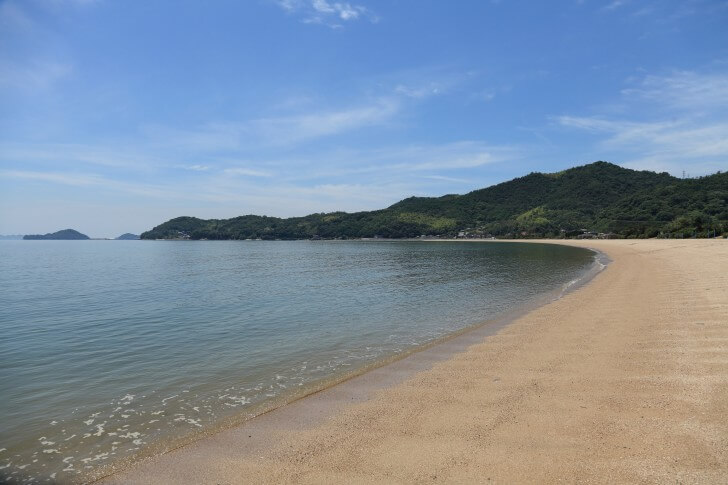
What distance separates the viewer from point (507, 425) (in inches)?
250

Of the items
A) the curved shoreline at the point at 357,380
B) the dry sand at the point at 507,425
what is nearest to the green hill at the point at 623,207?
the curved shoreline at the point at 357,380

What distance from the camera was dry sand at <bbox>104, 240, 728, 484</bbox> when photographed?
5.12 meters

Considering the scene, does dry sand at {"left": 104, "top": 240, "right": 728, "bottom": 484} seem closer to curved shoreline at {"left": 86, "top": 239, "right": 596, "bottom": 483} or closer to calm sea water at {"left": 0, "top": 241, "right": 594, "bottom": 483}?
curved shoreline at {"left": 86, "top": 239, "right": 596, "bottom": 483}

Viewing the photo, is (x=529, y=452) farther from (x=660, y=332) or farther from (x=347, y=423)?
(x=660, y=332)

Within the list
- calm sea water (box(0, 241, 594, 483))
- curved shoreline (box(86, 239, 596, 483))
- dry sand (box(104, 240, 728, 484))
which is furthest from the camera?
calm sea water (box(0, 241, 594, 483))

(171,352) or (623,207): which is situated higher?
(623,207)

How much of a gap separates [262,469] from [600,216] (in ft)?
567

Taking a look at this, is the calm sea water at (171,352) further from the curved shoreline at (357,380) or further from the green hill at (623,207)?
the green hill at (623,207)

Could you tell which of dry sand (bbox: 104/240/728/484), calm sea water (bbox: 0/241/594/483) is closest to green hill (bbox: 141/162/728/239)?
calm sea water (bbox: 0/241/594/483)

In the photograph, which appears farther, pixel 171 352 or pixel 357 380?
pixel 171 352

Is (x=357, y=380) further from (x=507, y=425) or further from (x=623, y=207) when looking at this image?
(x=623, y=207)

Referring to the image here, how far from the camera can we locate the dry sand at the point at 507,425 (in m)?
5.12

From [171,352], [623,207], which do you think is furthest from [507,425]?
[623,207]

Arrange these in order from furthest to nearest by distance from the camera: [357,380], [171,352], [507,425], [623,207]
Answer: [623,207]
[171,352]
[357,380]
[507,425]
